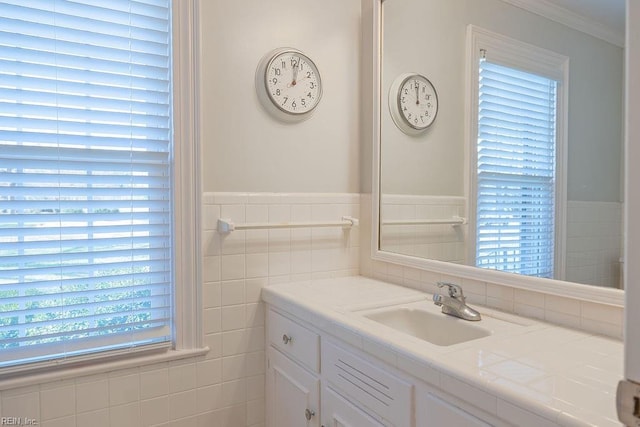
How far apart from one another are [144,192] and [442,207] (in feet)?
4.13

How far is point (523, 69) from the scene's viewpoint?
1464 millimetres

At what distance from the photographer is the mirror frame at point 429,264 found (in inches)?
47.7

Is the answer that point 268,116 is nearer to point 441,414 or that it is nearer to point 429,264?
point 429,264

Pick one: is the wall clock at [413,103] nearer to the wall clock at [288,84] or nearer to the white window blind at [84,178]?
the wall clock at [288,84]

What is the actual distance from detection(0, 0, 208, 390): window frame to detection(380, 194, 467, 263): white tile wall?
0.92 metres

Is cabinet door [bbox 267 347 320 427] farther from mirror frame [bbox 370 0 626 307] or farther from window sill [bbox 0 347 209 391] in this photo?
mirror frame [bbox 370 0 626 307]

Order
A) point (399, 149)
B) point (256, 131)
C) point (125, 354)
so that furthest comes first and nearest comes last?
point (399, 149) → point (256, 131) → point (125, 354)

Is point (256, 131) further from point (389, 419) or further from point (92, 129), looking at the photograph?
point (389, 419)

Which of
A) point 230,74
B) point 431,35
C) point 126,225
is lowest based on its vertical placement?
point 126,225

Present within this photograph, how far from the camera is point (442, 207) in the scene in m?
1.78

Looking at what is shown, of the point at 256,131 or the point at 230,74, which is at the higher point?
the point at 230,74

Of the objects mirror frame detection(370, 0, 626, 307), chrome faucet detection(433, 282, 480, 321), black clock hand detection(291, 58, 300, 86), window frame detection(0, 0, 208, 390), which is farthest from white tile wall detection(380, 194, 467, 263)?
window frame detection(0, 0, 208, 390)

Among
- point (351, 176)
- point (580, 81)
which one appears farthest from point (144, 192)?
point (580, 81)

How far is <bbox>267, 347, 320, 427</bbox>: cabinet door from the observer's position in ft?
4.88
